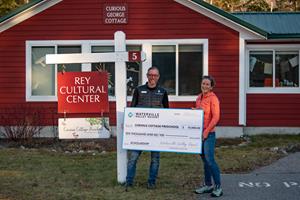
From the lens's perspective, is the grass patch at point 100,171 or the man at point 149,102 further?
the man at point 149,102

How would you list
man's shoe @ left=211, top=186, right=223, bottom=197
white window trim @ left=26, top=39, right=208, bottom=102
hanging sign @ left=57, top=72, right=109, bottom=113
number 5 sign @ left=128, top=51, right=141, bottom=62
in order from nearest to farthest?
man's shoe @ left=211, top=186, right=223, bottom=197
number 5 sign @ left=128, top=51, right=141, bottom=62
hanging sign @ left=57, top=72, right=109, bottom=113
white window trim @ left=26, top=39, right=208, bottom=102

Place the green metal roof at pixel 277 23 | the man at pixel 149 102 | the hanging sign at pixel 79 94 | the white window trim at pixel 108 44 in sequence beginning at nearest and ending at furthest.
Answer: the man at pixel 149 102 → the hanging sign at pixel 79 94 → the white window trim at pixel 108 44 → the green metal roof at pixel 277 23

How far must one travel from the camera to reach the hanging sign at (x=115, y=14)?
16953 mm

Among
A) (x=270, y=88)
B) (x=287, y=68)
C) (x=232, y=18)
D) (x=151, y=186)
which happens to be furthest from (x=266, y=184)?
(x=287, y=68)

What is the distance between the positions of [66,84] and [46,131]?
289 inches

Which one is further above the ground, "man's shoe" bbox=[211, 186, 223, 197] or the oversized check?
the oversized check

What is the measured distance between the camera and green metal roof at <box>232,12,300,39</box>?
56.3 ft

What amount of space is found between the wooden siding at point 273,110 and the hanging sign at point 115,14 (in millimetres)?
4337

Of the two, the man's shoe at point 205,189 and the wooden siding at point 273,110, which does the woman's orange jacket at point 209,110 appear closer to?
the man's shoe at point 205,189

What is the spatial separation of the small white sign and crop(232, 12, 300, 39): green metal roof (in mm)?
8431

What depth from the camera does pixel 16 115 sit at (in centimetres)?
1695

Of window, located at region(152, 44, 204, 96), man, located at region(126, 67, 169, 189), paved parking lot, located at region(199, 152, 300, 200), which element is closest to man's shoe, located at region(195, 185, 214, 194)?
paved parking lot, located at region(199, 152, 300, 200)

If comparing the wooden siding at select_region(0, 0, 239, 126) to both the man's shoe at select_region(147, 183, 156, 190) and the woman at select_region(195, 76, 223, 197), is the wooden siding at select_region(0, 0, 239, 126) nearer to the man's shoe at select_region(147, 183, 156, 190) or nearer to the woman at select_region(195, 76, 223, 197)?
the man's shoe at select_region(147, 183, 156, 190)

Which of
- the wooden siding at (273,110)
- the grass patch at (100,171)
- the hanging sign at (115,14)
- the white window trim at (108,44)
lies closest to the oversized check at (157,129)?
the grass patch at (100,171)
